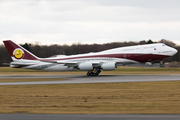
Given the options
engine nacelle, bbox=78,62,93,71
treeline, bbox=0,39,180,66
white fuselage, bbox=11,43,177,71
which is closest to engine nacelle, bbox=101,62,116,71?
white fuselage, bbox=11,43,177,71

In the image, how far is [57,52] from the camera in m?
92.1

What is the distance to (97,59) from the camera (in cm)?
3847

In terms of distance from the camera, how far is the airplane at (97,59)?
37.0m

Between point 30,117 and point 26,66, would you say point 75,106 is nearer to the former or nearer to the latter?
point 30,117

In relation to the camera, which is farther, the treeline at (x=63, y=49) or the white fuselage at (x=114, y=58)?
the treeline at (x=63, y=49)

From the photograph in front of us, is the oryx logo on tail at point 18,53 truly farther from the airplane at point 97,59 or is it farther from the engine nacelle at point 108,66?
the engine nacelle at point 108,66

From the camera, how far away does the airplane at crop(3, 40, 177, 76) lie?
37031 millimetres

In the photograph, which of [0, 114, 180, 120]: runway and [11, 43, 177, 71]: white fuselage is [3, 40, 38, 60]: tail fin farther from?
[0, 114, 180, 120]: runway

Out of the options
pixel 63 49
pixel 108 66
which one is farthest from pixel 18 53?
pixel 63 49

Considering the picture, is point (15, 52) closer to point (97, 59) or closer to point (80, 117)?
point (97, 59)

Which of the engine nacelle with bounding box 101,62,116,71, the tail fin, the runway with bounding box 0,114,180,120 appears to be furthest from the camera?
the tail fin

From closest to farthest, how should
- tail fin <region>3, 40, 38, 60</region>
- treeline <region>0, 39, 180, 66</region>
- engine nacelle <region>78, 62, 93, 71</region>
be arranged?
engine nacelle <region>78, 62, 93, 71</region>, tail fin <region>3, 40, 38, 60</region>, treeline <region>0, 39, 180, 66</region>

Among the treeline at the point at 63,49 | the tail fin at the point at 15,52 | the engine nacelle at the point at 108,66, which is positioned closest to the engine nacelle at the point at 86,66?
the engine nacelle at the point at 108,66

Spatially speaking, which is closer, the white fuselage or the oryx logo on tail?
the white fuselage
